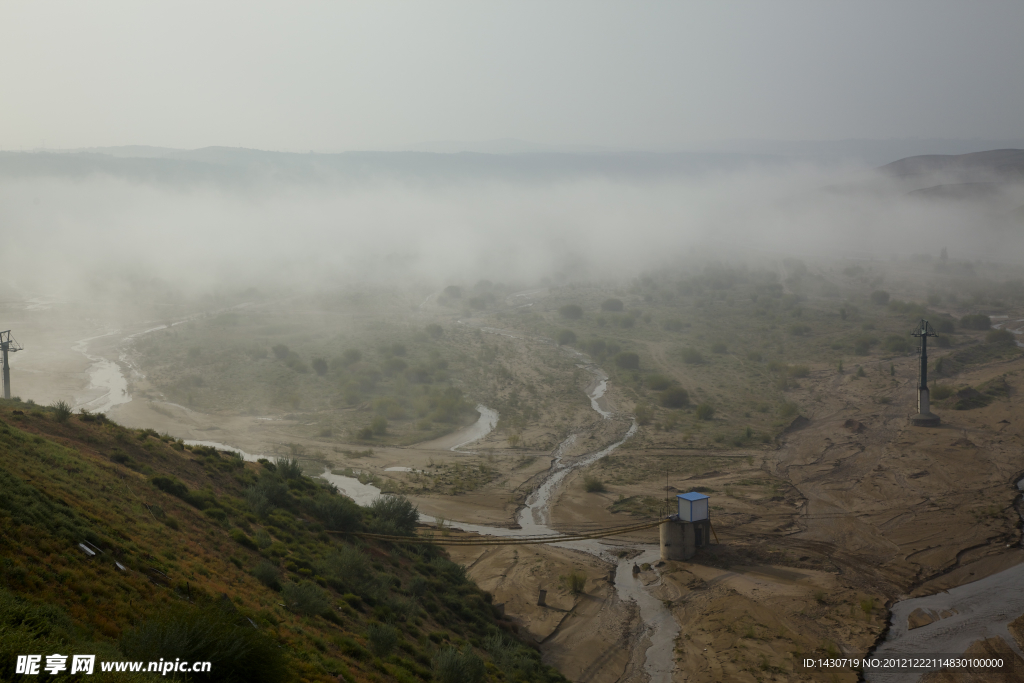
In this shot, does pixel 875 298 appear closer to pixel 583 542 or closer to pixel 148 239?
pixel 583 542

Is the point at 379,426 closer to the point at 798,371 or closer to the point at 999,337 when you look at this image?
the point at 798,371

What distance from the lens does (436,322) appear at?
300ft

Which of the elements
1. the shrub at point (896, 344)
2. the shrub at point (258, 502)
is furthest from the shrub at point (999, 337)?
the shrub at point (258, 502)

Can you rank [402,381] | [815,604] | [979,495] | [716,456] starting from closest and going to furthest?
[815,604]
[979,495]
[716,456]
[402,381]

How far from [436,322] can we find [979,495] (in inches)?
2633

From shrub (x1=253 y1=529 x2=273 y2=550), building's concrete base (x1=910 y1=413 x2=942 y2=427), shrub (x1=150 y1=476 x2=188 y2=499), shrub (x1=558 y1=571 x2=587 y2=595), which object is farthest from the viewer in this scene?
building's concrete base (x1=910 y1=413 x2=942 y2=427)

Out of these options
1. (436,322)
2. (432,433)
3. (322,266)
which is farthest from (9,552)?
(322,266)

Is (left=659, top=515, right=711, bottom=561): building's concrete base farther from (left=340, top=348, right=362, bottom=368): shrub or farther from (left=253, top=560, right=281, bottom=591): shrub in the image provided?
(left=340, top=348, right=362, bottom=368): shrub

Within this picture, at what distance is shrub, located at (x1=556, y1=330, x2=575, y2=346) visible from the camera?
7931cm

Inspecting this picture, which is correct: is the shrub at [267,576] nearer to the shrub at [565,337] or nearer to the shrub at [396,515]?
the shrub at [396,515]

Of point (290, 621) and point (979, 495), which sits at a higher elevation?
point (290, 621)

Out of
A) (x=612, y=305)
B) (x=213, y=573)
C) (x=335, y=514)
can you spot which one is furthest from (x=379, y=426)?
(x=612, y=305)

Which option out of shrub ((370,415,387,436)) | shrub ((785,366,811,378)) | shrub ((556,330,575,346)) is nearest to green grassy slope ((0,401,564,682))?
shrub ((370,415,387,436))

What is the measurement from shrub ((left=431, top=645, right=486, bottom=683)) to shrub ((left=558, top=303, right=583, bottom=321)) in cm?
7454
